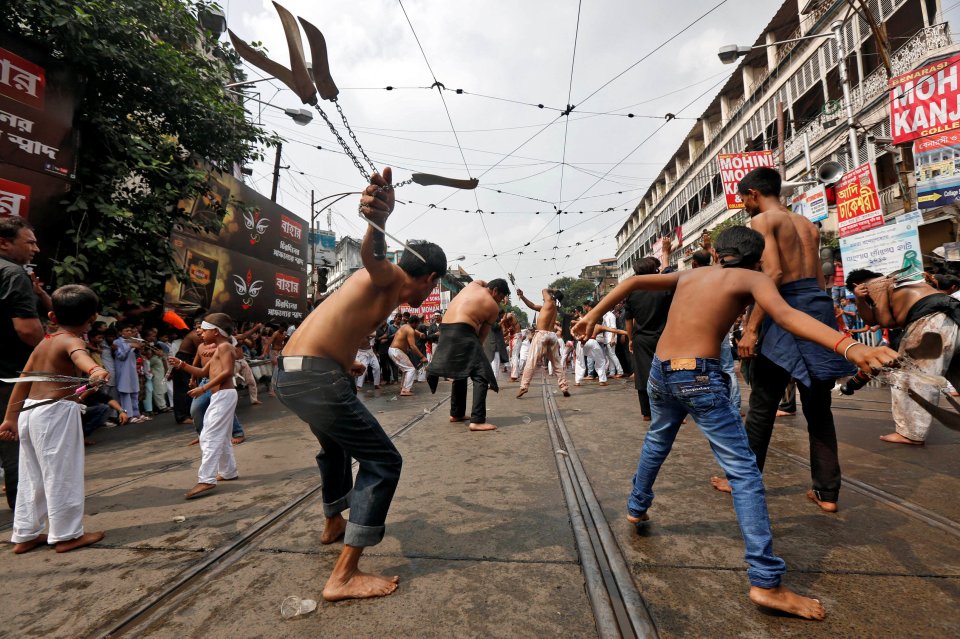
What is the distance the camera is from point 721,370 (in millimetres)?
2158

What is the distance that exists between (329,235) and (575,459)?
1771 inches

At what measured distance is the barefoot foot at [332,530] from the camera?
8.12ft

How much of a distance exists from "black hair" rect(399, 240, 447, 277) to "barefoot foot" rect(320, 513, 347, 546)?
1.43 metres

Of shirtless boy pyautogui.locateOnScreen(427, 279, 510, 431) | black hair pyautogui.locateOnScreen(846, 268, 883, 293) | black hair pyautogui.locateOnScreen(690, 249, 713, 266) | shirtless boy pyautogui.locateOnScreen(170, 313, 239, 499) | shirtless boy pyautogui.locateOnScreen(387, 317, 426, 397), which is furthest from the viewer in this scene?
shirtless boy pyautogui.locateOnScreen(387, 317, 426, 397)

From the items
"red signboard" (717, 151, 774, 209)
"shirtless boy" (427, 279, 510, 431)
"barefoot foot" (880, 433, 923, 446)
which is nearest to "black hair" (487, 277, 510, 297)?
"shirtless boy" (427, 279, 510, 431)

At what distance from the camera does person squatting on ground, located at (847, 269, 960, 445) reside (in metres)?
4.04

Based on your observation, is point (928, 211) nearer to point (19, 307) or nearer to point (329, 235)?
point (19, 307)

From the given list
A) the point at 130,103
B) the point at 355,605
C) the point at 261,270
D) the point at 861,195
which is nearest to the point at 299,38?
the point at 355,605

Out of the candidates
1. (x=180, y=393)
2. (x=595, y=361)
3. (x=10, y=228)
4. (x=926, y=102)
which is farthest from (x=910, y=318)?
(x=926, y=102)

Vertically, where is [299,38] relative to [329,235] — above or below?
below

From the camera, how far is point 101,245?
6383 mm

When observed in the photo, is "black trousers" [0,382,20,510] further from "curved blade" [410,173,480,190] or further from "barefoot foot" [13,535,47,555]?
"curved blade" [410,173,480,190]

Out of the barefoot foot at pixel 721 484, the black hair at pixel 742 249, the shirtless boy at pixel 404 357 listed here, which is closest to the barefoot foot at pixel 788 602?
the barefoot foot at pixel 721 484

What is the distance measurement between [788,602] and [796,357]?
4.73 feet
